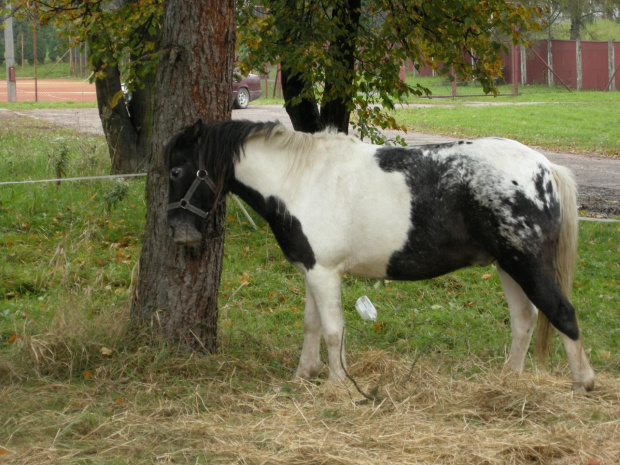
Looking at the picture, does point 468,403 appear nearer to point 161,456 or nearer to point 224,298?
point 161,456

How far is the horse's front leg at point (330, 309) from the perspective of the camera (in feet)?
17.1

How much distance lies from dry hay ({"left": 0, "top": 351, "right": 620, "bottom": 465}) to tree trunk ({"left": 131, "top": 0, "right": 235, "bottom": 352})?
49 cm

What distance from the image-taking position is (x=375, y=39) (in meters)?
8.45

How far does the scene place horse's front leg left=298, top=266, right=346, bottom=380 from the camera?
521 cm

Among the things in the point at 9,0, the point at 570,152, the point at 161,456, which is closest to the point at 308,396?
the point at 161,456

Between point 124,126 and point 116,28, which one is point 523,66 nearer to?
point 124,126

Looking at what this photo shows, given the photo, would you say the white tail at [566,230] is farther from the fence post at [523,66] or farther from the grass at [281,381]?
the fence post at [523,66]

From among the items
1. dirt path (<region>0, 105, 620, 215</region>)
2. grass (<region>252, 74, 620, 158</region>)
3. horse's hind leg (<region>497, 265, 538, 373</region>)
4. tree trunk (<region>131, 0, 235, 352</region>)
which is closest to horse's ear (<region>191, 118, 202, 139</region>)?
tree trunk (<region>131, 0, 235, 352</region>)

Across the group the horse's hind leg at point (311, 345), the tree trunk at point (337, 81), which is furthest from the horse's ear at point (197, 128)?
the tree trunk at point (337, 81)

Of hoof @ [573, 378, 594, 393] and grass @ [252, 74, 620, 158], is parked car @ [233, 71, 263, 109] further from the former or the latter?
hoof @ [573, 378, 594, 393]

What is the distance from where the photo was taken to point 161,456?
13.2 ft

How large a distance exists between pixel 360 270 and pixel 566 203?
144 centimetres

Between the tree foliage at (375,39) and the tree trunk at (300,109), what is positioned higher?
the tree foliage at (375,39)

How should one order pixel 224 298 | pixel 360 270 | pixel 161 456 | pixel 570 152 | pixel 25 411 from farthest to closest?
1. pixel 570 152
2. pixel 224 298
3. pixel 360 270
4. pixel 25 411
5. pixel 161 456
